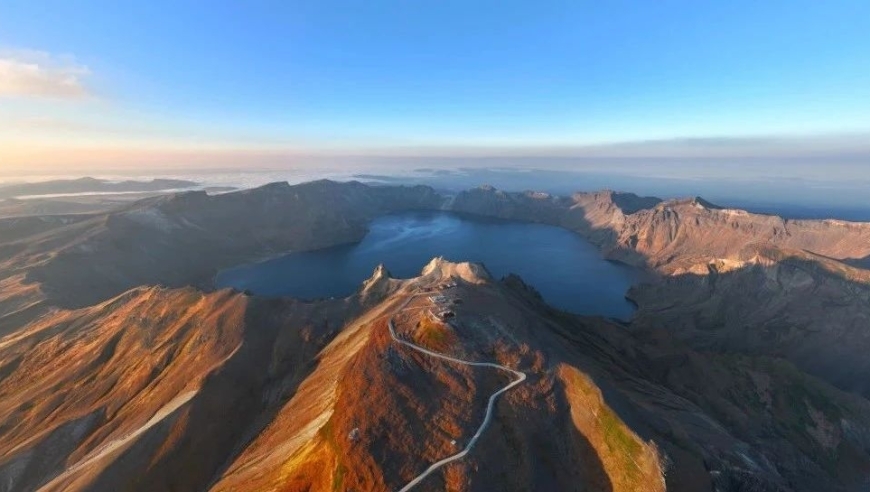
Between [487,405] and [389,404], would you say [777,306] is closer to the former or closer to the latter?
[487,405]

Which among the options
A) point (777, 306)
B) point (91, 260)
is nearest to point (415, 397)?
point (777, 306)

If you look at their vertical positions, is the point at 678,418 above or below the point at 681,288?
above

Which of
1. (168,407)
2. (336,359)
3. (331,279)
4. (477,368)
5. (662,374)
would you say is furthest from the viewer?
(331,279)

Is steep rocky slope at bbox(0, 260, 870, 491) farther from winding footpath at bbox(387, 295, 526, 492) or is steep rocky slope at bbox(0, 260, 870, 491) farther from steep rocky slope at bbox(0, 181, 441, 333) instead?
steep rocky slope at bbox(0, 181, 441, 333)

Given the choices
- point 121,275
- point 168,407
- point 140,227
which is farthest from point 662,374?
point 140,227

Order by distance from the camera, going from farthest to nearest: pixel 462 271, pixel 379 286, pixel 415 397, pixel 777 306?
1. pixel 777 306
2. pixel 462 271
3. pixel 379 286
4. pixel 415 397

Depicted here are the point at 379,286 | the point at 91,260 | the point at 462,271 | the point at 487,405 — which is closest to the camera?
the point at 487,405

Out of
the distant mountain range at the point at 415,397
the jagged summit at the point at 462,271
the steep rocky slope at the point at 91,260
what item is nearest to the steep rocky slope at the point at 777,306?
the distant mountain range at the point at 415,397

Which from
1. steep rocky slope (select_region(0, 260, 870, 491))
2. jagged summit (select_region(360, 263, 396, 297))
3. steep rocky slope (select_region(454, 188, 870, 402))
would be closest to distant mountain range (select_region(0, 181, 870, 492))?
steep rocky slope (select_region(0, 260, 870, 491))

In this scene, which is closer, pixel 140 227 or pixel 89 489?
pixel 89 489

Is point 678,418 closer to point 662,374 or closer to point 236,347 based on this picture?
point 662,374

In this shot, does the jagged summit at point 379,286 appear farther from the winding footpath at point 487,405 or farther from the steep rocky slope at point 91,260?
the steep rocky slope at point 91,260
